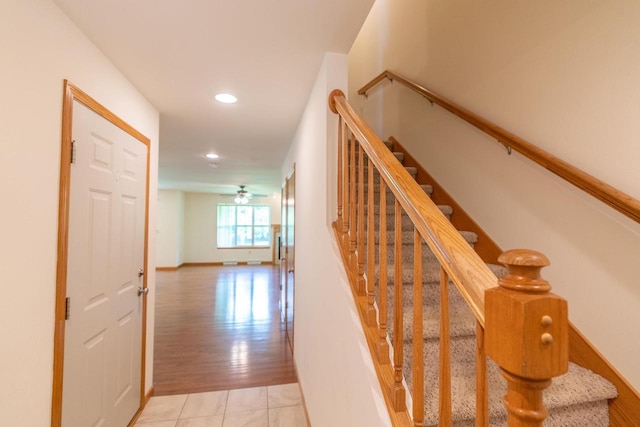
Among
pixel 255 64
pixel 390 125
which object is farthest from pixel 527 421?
pixel 390 125

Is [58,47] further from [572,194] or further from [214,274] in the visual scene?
[214,274]

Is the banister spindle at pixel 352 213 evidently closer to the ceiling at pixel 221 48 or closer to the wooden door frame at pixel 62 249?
the ceiling at pixel 221 48

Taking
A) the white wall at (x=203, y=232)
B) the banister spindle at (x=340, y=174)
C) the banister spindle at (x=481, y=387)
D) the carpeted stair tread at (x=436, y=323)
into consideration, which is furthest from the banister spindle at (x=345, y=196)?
the white wall at (x=203, y=232)

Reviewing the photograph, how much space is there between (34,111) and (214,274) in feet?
23.7

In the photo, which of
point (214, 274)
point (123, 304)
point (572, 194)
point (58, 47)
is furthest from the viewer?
point (214, 274)

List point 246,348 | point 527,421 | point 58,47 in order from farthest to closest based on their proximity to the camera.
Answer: point 246,348 < point 58,47 < point 527,421

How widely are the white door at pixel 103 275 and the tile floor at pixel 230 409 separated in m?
0.25

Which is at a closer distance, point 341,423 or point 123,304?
point 341,423

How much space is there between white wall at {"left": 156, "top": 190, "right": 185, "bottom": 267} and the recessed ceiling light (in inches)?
285

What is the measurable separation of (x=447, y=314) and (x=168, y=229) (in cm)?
909

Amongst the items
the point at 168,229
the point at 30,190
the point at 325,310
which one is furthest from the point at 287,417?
the point at 168,229

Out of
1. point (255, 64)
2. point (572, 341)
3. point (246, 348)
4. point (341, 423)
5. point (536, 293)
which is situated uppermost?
point (255, 64)

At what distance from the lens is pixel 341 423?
129 cm

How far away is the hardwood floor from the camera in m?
2.73
